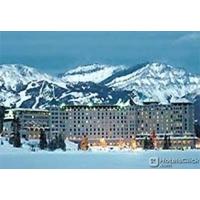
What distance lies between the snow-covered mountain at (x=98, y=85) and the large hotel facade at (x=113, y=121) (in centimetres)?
4

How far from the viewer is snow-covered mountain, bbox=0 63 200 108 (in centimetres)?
562

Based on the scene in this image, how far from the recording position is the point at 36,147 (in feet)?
18.4

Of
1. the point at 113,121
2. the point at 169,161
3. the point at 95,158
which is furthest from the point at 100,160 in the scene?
the point at 169,161

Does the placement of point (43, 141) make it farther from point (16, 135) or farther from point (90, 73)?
point (90, 73)

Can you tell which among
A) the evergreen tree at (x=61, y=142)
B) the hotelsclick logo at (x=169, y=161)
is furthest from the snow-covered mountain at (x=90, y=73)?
the hotelsclick logo at (x=169, y=161)

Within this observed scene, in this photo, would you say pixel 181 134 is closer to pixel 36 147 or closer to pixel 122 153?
pixel 122 153

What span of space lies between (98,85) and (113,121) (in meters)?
0.20

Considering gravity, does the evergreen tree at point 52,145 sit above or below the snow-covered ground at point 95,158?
above

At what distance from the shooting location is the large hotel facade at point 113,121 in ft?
18.4

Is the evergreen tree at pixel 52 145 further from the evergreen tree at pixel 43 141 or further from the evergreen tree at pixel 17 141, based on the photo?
the evergreen tree at pixel 17 141

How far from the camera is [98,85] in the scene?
223 inches

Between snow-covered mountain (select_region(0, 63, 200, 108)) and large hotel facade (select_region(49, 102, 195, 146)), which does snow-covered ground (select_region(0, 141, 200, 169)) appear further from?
snow-covered mountain (select_region(0, 63, 200, 108))
